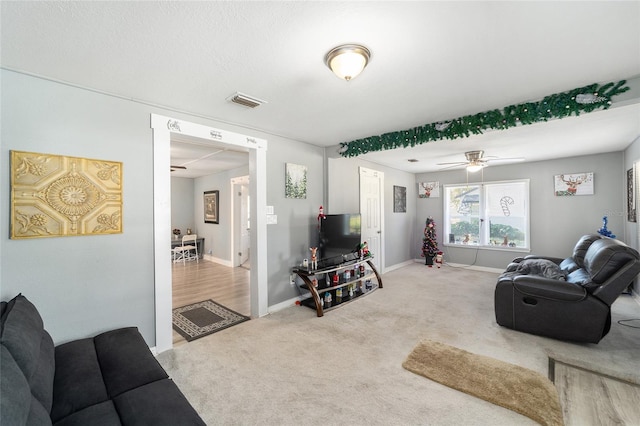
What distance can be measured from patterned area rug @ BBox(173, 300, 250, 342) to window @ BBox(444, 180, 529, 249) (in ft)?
17.9

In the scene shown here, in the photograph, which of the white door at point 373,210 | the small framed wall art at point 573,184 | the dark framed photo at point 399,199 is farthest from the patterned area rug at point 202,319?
the small framed wall art at point 573,184

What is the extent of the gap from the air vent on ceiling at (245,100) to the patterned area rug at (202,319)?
253 cm

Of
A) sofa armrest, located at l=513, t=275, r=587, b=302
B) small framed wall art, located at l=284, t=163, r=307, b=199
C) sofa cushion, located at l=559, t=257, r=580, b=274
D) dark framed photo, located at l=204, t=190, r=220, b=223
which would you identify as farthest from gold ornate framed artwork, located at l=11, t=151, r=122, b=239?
sofa cushion, located at l=559, t=257, r=580, b=274

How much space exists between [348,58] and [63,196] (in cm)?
246

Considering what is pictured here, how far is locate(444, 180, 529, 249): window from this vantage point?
5.71 m

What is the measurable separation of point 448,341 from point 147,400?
8.82 feet

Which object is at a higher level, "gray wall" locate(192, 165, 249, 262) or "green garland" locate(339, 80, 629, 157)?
"green garland" locate(339, 80, 629, 157)

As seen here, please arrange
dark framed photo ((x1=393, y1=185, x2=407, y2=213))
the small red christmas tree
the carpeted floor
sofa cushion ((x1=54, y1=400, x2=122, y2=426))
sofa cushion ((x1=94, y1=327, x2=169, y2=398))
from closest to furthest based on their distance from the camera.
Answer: sofa cushion ((x1=54, y1=400, x2=122, y2=426)), sofa cushion ((x1=94, y1=327, x2=169, y2=398)), the carpeted floor, dark framed photo ((x1=393, y1=185, x2=407, y2=213)), the small red christmas tree

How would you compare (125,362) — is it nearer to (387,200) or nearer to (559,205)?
(387,200)

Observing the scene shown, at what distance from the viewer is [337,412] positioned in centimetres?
184

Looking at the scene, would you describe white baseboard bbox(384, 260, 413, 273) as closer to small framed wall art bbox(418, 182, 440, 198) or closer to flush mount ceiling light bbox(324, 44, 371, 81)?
small framed wall art bbox(418, 182, 440, 198)

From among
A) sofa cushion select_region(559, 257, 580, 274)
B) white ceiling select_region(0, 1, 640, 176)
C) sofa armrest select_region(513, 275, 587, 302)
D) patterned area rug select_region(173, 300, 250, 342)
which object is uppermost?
white ceiling select_region(0, 1, 640, 176)

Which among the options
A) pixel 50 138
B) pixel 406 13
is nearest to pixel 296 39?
pixel 406 13

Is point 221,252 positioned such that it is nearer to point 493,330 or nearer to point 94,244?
point 94,244
